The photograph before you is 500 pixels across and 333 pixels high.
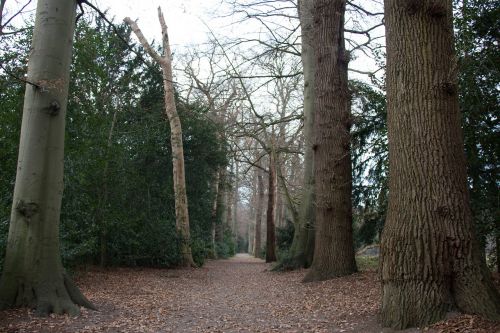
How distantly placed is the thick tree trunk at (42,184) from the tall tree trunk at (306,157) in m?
8.34

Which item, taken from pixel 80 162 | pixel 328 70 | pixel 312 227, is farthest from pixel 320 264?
pixel 80 162

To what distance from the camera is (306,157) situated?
14.7 meters

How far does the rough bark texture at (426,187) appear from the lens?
482 centimetres

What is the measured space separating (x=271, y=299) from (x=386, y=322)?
150 inches

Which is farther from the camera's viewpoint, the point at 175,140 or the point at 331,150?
the point at 175,140

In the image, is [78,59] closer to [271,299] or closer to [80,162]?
[80,162]

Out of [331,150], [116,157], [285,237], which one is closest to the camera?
[331,150]

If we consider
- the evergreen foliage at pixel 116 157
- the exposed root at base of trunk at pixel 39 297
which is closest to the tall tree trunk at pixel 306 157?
the evergreen foliage at pixel 116 157

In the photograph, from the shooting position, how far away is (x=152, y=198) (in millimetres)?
15992

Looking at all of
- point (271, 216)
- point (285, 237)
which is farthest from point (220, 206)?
point (271, 216)

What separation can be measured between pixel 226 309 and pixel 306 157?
7.97 m

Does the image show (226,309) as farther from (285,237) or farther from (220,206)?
(220,206)

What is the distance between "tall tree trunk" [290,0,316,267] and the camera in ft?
45.4

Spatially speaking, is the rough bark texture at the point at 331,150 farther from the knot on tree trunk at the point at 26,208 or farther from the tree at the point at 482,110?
the knot on tree trunk at the point at 26,208
